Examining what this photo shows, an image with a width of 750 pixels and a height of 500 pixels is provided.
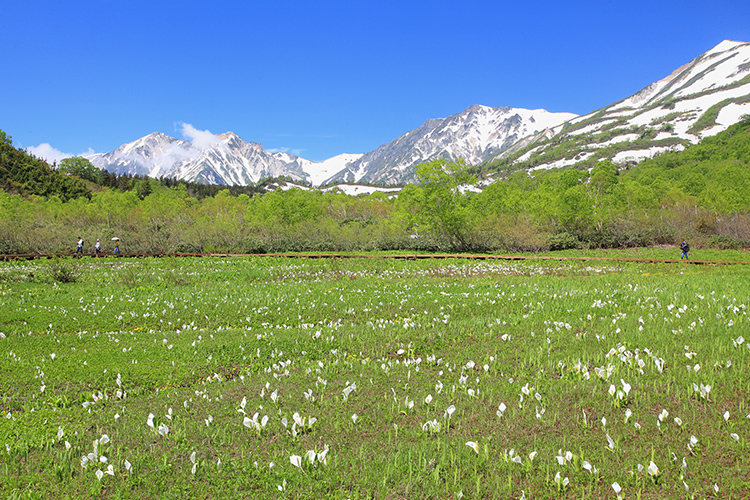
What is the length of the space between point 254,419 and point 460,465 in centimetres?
265

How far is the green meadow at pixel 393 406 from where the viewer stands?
4.14m

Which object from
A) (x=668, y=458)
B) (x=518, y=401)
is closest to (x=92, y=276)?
(x=518, y=401)

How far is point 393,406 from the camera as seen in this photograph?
18.4 ft

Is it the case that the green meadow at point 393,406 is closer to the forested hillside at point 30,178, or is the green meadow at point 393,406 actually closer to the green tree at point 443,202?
the green tree at point 443,202

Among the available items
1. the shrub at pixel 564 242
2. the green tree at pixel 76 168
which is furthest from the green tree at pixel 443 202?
the green tree at pixel 76 168

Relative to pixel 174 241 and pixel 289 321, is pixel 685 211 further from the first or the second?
pixel 174 241

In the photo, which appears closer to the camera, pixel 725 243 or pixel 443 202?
pixel 725 243

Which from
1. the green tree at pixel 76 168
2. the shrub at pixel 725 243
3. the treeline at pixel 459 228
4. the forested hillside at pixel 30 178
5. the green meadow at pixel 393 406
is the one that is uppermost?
the green tree at pixel 76 168

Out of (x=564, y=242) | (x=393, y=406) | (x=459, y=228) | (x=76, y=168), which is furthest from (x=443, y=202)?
(x=76, y=168)

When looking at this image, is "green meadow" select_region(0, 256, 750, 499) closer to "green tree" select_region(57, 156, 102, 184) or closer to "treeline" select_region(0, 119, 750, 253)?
"treeline" select_region(0, 119, 750, 253)

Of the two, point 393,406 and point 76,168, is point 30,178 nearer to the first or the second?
point 76,168

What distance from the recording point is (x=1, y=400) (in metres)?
6.19

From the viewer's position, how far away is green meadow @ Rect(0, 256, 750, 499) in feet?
13.6

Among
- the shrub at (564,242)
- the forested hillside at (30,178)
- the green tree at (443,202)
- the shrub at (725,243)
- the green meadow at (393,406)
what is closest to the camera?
the green meadow at (393,406)
